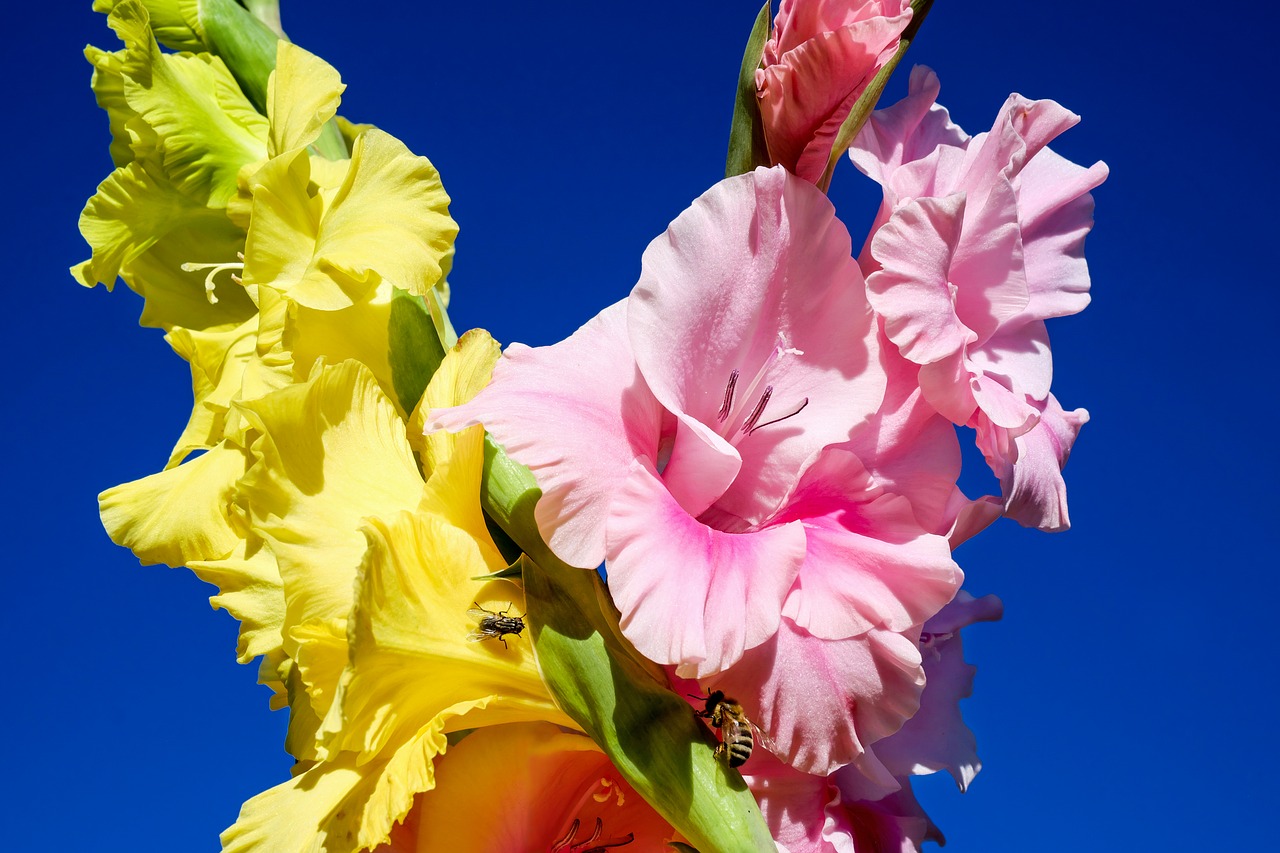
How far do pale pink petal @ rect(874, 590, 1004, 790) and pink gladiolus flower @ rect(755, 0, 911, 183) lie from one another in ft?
1.09

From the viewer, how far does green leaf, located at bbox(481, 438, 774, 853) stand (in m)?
0.53

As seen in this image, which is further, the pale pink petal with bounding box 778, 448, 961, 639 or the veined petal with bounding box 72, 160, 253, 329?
the veined petal with bounding box 72, 160, 253, 329

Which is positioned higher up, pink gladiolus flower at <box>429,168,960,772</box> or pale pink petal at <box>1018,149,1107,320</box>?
pale pink petal at <box>1018,149,1107,320</box>

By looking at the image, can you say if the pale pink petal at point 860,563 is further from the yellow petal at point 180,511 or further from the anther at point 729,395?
the yellow petal at point 180,511

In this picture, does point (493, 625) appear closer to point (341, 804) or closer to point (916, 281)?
point (341, 804)

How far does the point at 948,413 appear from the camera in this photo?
1.83 ft

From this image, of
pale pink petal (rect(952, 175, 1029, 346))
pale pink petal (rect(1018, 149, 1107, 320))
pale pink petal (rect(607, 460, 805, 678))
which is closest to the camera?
pale pink petal (rect(607, 460, 805, 678))

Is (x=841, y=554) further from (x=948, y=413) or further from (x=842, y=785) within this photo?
(x=842, y=785)

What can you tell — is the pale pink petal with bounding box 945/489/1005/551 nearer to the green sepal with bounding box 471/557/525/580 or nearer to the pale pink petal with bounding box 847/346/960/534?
the pale pink petal with bounding box 847/346/960/534

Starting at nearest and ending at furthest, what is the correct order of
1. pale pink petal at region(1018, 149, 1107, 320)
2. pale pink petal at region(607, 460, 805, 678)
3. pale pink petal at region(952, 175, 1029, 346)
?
pale pink petal at region(607, 460, 805, 678) < pale pink petal at region(952, 175, 1029, 346) < pale pink petal at region(1018, 149, 1107, 320)

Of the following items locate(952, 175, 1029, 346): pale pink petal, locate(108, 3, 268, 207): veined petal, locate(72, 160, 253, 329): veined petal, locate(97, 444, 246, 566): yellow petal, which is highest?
locate(108, 3, 268, 207): veined petal

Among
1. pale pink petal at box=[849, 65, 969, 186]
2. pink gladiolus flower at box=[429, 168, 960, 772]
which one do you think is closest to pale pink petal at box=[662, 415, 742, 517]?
pink gladiolus flower at box=[429, 168, 960, 772]

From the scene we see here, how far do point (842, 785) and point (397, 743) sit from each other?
28 cm

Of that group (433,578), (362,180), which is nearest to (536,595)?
(433,578)
